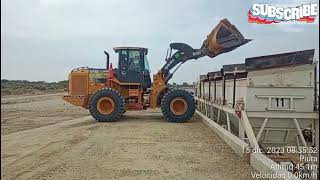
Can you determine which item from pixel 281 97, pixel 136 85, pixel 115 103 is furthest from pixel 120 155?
pixel 136 85

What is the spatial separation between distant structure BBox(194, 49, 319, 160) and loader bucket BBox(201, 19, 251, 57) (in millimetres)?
Answer: 5268

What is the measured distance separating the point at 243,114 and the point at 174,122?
6.18 m

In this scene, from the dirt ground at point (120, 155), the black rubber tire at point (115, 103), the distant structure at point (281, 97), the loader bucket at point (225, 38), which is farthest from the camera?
the black rubber tire at point (115, 103)

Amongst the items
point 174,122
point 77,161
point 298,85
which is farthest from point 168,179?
point 174,122

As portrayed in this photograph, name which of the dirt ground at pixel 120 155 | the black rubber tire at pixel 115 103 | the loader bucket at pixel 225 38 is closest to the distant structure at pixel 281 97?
the dirt ground at pixel 120 155

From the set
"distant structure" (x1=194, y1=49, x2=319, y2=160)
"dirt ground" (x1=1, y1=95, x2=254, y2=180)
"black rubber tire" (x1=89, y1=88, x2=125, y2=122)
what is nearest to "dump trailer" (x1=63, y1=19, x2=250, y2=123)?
"black rubber tire" (x1=89, y1=88, x2=125, y2=122)

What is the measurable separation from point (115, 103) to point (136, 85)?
1281 millimetres

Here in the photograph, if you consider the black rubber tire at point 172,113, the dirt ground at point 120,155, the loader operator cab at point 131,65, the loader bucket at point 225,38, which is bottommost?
the dirt ground at point 120,155

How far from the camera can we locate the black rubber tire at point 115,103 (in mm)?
14609

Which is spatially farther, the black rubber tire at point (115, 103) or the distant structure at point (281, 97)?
the black rubber tire at point (115, 103)

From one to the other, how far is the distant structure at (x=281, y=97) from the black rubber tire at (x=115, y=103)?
6.41 metres

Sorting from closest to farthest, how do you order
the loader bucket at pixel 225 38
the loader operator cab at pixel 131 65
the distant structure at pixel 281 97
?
the distant structure at pixel 281 97 < the loader bucket at pixel 225 38 < the loader operator cab at pixel 131 65

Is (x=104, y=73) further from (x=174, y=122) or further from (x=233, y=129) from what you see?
(x=233, y=129)

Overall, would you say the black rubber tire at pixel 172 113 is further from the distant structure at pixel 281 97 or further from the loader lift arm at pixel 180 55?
the distant structure at pixel 281 97
